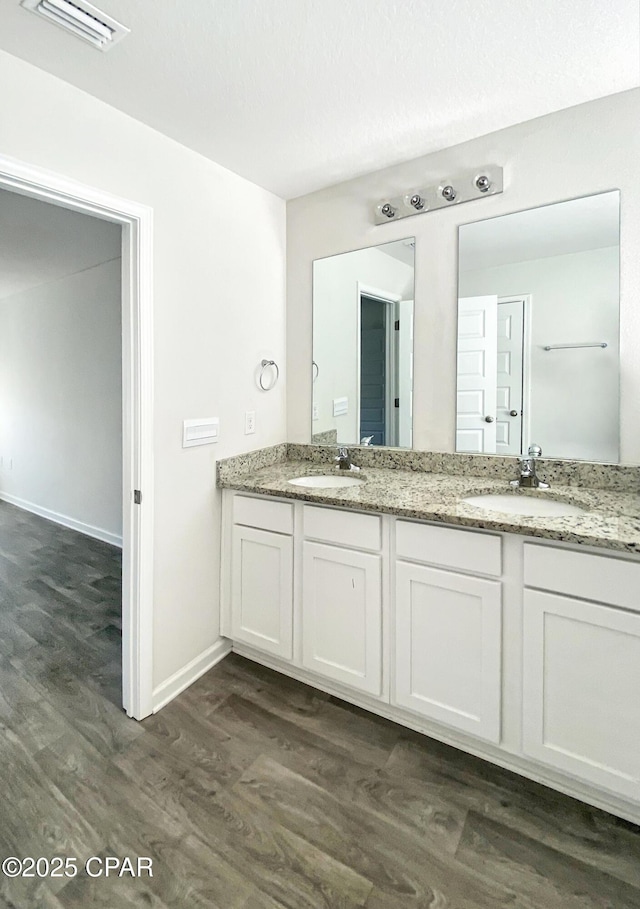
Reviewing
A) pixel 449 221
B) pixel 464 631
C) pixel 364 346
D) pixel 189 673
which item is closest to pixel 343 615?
pixel 464 631

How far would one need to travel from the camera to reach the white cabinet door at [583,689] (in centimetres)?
129

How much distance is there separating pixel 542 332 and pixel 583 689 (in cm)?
135

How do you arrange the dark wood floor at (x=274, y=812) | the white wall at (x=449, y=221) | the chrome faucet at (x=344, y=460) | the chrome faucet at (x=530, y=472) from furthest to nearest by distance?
1. the chrome faucet at (x=344, y=460)
2. the chrome faucet at (x=530, y=472)
3. the white wall at (x=449, y=221)
4. the dark wood floor at (x=274, y=812)

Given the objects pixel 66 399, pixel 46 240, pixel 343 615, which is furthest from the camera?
pixel 66 399

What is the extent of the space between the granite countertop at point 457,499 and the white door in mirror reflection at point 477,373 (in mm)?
→ 197

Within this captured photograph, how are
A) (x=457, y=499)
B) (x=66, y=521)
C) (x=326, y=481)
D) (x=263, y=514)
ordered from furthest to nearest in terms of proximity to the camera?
(x=66, y=521)
(x=326, y=481)
(x=263, y=514)
(x=457, y=499)

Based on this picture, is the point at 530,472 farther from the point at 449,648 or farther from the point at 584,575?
the point at 449,648

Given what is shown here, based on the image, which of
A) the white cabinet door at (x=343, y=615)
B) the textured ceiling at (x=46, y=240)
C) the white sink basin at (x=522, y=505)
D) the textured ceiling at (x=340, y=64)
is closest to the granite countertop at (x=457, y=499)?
the white sink basin at (x=522, y=505)

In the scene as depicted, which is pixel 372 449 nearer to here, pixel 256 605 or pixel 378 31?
pixel 256 605

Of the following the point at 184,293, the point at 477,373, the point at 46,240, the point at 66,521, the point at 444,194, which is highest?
the point at 46,240

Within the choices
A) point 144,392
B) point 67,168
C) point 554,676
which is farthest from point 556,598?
point 67,168

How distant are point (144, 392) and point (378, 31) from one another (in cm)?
140

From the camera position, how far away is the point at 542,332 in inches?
75.3

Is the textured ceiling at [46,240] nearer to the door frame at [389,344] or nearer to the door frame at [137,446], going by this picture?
the door frame at [137,446]
